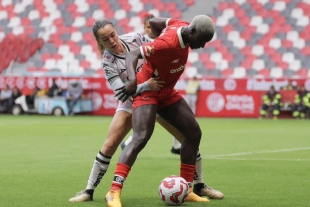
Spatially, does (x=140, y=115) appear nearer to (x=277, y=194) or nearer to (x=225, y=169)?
(x=277, y=194)

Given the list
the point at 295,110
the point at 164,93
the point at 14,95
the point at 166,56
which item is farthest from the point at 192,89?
the point at 166,56

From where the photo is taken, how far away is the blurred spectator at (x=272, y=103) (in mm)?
27202

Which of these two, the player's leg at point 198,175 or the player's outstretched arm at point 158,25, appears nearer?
the player's outstretched arm at point 158,25

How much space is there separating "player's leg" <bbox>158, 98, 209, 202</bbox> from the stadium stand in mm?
22218

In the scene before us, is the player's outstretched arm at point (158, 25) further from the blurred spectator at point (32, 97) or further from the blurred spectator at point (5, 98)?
the blurred spectator at point (5, 98)

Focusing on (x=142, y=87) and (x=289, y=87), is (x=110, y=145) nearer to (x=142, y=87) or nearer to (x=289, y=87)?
(x=142, y=87)

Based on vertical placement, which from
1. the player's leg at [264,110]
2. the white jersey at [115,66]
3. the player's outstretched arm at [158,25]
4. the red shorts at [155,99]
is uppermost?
the player's outstretched arm at [158,25]

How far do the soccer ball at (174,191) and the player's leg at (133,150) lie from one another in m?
0.47

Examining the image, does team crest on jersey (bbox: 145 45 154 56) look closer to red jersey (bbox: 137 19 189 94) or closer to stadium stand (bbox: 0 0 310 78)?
red jersey (bbox: 137 19 189 94)

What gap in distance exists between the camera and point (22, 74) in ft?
105

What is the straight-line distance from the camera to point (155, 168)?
10727 millimetres

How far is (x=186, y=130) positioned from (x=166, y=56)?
88 cm

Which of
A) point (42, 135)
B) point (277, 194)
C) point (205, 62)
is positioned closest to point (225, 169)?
point (277, 194)

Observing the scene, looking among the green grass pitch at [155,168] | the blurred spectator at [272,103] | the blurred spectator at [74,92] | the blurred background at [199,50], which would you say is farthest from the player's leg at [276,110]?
the green grass pitch at [155,168]
